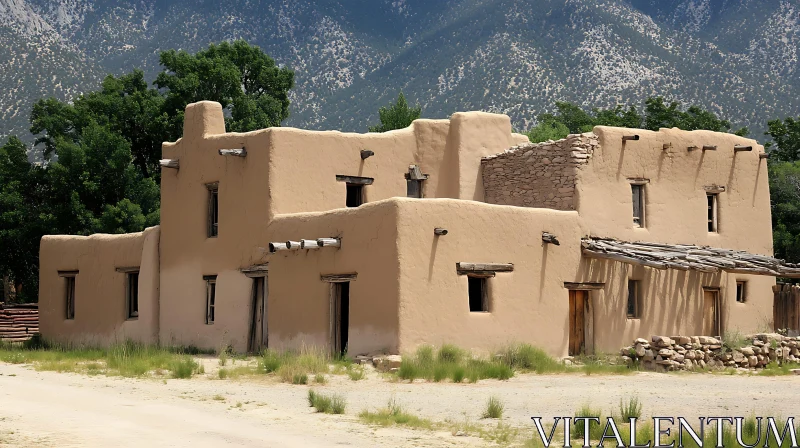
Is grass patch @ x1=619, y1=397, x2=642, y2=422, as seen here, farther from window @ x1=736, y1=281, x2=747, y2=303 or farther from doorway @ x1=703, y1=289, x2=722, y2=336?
window @ x1=736, y1=281, x2=747, y2=303

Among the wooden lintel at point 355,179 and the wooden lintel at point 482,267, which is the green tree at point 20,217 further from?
the wooden lintel at point 482,267

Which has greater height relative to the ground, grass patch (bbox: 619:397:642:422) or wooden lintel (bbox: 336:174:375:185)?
wooden lintel (bbox: 336:174:375:185)

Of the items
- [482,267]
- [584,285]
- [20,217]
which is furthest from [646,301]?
[20,217]

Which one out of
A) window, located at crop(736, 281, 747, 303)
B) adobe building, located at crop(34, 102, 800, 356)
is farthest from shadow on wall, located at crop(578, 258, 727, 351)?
window, located at crop(736, 281, 747, 303)

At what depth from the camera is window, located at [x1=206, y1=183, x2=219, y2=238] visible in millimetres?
26375

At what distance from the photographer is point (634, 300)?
83.7ft

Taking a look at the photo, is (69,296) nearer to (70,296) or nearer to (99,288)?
(70,296)

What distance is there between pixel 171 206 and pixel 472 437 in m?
17.0

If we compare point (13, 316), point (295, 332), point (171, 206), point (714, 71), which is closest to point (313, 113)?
point (714, 71)

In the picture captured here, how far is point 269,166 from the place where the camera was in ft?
79.7

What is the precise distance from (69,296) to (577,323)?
14006 millimetres

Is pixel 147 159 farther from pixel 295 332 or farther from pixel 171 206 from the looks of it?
pixel 295 332

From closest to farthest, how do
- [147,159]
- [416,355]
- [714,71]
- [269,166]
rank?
[416,355], [269,166], [147,159], [714,71]

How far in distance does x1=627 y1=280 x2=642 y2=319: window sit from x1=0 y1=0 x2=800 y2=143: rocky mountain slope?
1359 inches
